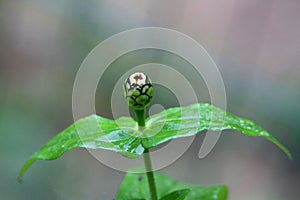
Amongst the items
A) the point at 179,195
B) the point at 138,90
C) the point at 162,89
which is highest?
the point at 162,89

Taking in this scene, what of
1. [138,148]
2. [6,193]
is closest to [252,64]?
[6,193]

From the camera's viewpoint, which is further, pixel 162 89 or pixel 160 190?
pixel 162 89

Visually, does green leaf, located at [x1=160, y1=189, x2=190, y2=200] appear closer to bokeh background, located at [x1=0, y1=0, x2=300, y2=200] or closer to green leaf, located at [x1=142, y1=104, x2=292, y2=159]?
green leaf, located at [x1=142, y1=104, x2=292, y2=159]

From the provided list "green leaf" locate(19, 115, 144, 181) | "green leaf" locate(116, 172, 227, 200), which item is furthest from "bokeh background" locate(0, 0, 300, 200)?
"green leaf" locate(19, 115, 144, 181)

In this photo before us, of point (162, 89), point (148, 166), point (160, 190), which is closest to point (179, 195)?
point (148, 166)

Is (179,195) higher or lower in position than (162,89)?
lower

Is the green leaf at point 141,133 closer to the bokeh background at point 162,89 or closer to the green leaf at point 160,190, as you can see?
the green leaf at point 160,190

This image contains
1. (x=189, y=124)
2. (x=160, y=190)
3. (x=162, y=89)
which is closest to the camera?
(x=189, y=124)

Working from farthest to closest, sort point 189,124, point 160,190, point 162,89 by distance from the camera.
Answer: point 162,89 → point 160,190 → point 189,124

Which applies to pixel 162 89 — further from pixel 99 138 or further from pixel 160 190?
pixel 99 138
